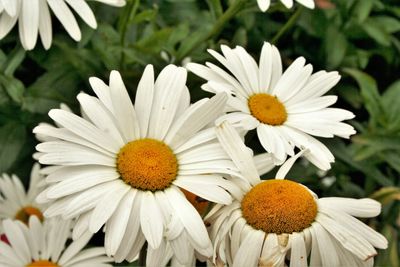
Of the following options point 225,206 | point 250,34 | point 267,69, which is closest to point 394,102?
point 250,34

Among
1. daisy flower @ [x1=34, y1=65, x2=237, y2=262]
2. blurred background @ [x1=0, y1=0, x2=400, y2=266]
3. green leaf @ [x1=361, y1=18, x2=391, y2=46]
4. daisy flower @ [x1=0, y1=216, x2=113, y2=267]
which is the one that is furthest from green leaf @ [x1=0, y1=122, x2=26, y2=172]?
green leaf @ [x1=361, y1=18, x2=391, y2=46]

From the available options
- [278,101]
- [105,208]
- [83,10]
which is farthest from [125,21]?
[105,208]

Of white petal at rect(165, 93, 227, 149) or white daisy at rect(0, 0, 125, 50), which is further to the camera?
white daisy at rect(0, 0, 125, 50)

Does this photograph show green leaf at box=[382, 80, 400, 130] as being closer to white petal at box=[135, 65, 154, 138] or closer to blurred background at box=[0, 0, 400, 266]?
blurred background at box=[0, 0, 400, 266]

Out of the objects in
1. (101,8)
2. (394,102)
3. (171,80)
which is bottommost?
(394,102)

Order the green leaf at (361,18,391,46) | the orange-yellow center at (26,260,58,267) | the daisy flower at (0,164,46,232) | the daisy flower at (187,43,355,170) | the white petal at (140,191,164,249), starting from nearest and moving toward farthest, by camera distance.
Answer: the white petal at (140,191,164,249) < the daisy flower at (187,43,355,170) < the orange-yellow center at (26,260,58,267) < the daisy flower at (0,164,46,232) < the green leaf at (361,18,391,46)

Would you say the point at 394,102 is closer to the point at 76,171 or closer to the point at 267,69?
the point at 267,69
